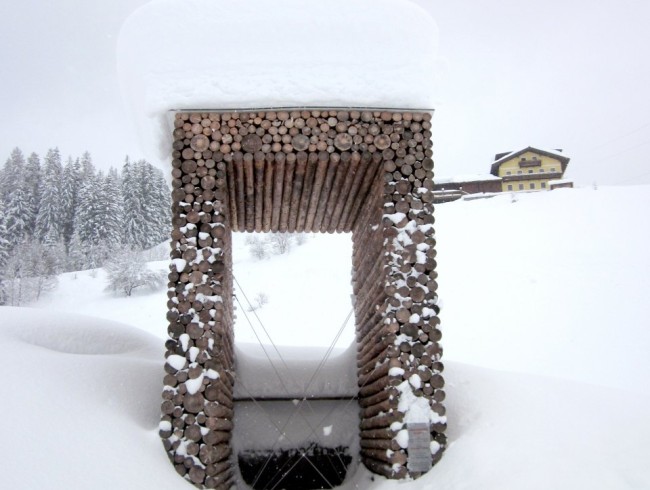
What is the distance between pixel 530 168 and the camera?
44.6 m

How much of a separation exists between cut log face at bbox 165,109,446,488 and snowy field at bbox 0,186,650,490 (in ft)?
1.65

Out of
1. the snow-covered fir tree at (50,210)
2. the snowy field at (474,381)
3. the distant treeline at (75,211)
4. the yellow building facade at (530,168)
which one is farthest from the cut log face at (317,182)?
the yellow building facade at (530,168)

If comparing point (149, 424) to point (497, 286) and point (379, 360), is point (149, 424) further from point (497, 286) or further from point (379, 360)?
point (497, 286)

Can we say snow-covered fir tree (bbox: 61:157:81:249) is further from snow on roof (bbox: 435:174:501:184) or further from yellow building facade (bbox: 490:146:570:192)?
yellow building facade (bbox: 490:146:570:192)

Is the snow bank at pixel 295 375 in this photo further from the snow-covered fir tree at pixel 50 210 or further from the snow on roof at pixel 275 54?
the snow-covered fir tree at pixel 50 210

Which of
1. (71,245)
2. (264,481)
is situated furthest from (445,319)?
(71,245)

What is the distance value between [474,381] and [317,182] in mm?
3691

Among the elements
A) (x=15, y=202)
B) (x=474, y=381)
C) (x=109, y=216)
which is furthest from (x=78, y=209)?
(x=474, y=381)

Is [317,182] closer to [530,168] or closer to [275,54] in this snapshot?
[275,54]

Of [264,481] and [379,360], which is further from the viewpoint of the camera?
[264,481]

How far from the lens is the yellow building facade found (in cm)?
4441

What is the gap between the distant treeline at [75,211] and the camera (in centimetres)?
3850

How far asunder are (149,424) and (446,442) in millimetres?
3485

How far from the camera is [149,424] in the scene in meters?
5.73
